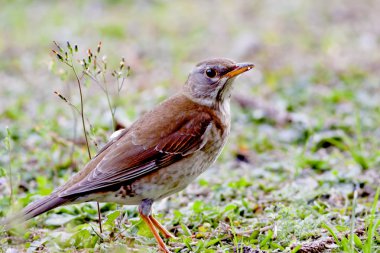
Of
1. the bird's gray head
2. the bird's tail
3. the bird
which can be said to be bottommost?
the bird's tail

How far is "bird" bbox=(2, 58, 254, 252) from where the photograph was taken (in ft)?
17.7

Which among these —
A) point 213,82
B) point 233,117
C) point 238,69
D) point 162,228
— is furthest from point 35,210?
point 233,117

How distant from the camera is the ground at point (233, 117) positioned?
5617mm

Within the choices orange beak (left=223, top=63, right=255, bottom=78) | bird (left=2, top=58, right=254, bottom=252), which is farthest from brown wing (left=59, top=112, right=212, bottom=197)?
orange beak (left=223, top=63, right=255, bottom=78)

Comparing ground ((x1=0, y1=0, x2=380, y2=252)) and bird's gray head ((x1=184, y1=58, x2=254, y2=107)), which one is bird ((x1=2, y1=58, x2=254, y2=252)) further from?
ground ((x1=0, y1=0, x2=380, y2=252))

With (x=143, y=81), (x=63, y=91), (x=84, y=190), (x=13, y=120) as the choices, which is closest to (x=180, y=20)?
(x=143, y=81)

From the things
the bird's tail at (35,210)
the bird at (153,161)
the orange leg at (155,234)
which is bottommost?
the orange leg at (155,234)

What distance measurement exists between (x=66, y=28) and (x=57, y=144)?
7.07m

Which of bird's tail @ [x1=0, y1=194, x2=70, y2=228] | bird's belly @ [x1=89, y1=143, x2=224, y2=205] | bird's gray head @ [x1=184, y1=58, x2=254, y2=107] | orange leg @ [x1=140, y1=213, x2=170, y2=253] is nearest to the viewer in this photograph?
bird's tail @ [x1=0, y1=194, x2=70, y2=228]

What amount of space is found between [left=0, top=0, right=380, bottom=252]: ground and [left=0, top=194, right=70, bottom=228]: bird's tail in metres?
0.39

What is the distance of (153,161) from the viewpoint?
558 cm

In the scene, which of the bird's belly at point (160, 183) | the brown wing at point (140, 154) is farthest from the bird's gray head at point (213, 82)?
the bird's belly at point (160, 183)

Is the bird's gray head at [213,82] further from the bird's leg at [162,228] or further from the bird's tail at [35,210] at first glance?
the bird's tail at [35,210]

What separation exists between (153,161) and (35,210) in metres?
1.03
